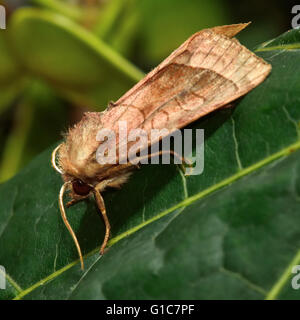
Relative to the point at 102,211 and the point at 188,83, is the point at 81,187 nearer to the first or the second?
the point at 102,211

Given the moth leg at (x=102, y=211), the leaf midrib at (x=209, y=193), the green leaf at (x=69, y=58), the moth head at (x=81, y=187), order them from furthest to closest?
the green leaf at (x=69, y=58), the moth head at (x=81, y=187), the moth leg at (x=102, y=211), the leaf midrib at (x=209, y=193)

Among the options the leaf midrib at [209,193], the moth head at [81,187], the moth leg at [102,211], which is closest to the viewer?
the leaf midrib at [209,193]

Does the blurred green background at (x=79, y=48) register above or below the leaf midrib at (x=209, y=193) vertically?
above

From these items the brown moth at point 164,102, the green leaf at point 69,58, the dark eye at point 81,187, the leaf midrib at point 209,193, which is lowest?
the leaf midrib at point 209,193

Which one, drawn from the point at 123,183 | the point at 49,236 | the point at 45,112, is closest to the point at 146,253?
the point at 123,183

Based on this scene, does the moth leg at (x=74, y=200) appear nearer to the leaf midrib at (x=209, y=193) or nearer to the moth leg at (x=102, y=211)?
the moth leg at (x=102, y=211)

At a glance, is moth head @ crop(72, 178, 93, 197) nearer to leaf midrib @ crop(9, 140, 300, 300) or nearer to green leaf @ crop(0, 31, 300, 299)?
green leaf @ crop(0, 31, 300, 299)

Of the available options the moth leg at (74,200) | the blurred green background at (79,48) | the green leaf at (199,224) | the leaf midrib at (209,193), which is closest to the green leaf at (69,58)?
the blurred green background at (79,48)
